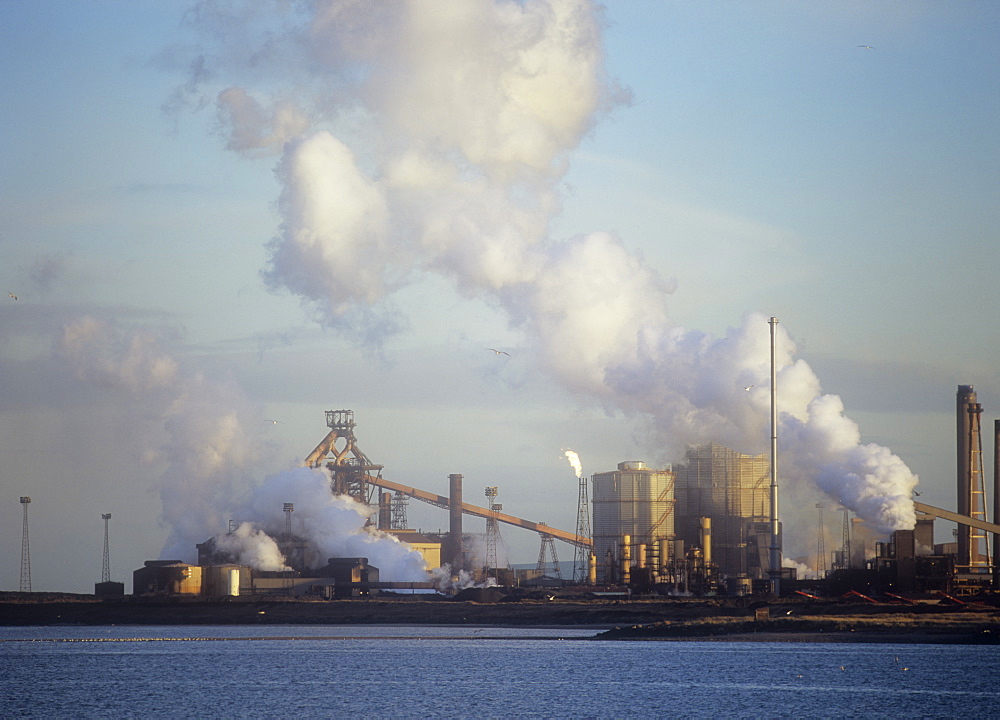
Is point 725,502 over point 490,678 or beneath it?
over

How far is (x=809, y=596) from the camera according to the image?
144 metres

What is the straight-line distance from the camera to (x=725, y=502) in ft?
600

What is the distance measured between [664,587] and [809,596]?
31.6 metres

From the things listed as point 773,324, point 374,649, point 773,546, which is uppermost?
point 773,324

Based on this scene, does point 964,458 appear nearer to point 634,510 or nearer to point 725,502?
point 725,502

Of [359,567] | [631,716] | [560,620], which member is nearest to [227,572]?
[359,567]

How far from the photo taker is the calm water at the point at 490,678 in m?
85.1

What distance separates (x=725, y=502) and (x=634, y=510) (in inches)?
529

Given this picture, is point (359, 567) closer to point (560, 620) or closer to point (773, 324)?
point (560, 620)

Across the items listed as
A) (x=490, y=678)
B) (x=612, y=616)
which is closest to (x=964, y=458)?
(x=612, y=616)

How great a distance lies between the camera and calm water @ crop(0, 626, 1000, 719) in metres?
85.1

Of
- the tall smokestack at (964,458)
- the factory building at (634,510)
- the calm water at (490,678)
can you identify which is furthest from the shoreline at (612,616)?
the tall smokestack at (964,458)

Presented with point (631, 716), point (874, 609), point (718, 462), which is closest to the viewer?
point (631, 716)

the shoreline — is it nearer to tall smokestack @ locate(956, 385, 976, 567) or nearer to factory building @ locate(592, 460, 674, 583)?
factory building @ locate(592, 460, 674, 583)
